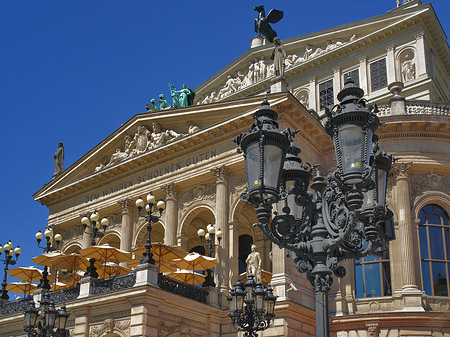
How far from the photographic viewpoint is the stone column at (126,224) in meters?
32.7

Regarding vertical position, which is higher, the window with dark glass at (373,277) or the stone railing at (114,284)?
the window with dark glass at (373,277)

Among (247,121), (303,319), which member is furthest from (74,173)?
(303,319)

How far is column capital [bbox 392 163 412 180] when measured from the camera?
28.4 m

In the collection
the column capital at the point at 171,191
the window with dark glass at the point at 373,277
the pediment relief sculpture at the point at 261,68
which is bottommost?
the window with dark glass at the point at 373,277

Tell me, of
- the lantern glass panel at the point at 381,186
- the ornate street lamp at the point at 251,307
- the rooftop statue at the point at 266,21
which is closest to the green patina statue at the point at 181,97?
the rooftop statue at the point at 266,21

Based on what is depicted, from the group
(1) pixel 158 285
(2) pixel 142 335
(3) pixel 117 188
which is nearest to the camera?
(2) pixel 142 335

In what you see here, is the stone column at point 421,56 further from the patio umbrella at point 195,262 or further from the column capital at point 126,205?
the column capital at point 126,205

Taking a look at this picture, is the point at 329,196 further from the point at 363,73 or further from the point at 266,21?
the point at 266,21

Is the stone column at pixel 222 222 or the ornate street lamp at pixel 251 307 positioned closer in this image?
the ornate street lamp at pixel 251 307

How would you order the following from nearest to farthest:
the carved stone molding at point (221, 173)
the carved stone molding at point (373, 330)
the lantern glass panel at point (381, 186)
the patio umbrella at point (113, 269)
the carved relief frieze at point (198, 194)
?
the lantern glass panel at point (381, 186), the carved stone molding at point (373, 330), the patio umbrella at point (113, 269), the carved stone molding at point (221, 173), the carved relief frieze at point (198, 194)

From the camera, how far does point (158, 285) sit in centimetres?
2298

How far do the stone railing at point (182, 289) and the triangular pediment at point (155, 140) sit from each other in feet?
25.0

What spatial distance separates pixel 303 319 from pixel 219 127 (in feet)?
33.1

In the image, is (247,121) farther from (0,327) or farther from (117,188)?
(0,327)
